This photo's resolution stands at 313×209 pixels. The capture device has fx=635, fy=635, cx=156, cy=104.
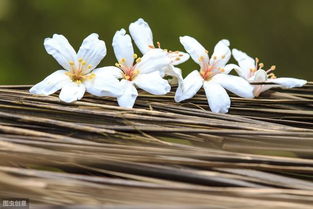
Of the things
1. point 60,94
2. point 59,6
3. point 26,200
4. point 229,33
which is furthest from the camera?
point 229,33

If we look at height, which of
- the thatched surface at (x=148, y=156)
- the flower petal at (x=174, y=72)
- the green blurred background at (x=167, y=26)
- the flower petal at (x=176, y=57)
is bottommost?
the thatched surface at (x=148, y=156)

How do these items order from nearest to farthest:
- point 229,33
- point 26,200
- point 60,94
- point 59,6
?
point 26,200 → point 60,94 → point 59,6 → point 229,33

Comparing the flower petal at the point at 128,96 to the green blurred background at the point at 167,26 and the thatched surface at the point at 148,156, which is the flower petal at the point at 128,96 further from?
the green blurred background at the point at 167,26

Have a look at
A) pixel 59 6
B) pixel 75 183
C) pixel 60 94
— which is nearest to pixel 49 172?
pixel 75 183

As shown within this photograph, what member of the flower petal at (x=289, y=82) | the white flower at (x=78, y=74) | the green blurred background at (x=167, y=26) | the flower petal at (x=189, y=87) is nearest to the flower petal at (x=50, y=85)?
the white flower at (x=78, y=74)

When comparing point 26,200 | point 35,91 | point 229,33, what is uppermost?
point 229,33

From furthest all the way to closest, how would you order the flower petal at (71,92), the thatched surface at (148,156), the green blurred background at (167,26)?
the green blurred background at (167,26) < the flower petal at (71,92) < the thatched surface at (148,156)

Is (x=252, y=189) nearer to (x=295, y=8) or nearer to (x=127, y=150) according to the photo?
(x=127, y=150)

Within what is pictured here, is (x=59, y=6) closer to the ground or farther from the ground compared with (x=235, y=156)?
farther from the ground
